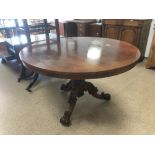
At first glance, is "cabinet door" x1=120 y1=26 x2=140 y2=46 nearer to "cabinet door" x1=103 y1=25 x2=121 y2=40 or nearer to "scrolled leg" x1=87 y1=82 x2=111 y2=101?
"cabinet door" x1=103 y1=25 x2=121 y2=40

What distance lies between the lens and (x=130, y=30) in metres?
2.88

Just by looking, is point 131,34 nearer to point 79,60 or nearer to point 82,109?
point 82,109

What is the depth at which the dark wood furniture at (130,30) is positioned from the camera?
109 inches

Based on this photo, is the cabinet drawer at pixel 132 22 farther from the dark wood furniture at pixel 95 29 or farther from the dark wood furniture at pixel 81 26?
the dark wood furniture at pixel 81 26

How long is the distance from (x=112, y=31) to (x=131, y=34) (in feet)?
1.29

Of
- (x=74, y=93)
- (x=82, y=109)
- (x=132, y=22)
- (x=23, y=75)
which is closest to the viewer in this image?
(x=74, y=93)

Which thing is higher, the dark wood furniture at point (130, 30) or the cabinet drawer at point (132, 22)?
the cabinet drawer at point (132, 22)

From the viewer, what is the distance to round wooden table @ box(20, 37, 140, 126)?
40.6 inches

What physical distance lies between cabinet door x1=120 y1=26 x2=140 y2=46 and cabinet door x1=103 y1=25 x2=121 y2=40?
10 cm

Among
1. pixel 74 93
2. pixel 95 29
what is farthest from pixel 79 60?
pixel 95 29

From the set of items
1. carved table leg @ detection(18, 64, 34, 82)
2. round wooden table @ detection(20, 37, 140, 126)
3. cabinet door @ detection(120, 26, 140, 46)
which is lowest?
carved table leg @ detection(18, 64, 34, 82)

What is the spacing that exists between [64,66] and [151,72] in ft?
6.73

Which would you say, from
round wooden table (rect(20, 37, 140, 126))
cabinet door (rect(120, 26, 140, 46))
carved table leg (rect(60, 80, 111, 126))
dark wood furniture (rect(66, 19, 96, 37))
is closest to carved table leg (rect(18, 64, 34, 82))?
round wooden table (rect(20, 37, 140, 126))

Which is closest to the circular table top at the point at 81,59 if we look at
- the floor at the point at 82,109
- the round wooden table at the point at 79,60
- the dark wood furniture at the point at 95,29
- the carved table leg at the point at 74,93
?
the round wooden table at the point at 79,60
